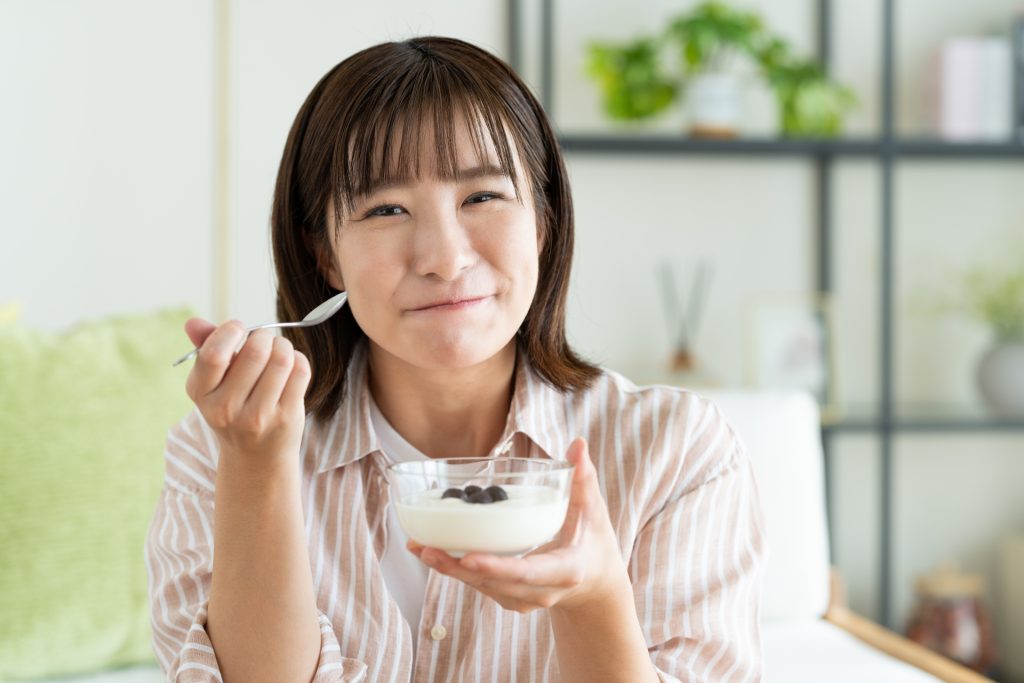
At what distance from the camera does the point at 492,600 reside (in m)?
1.28

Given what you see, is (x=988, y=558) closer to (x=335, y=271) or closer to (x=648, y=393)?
(x=648, y=393)

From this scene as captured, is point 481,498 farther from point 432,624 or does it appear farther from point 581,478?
point 432,624

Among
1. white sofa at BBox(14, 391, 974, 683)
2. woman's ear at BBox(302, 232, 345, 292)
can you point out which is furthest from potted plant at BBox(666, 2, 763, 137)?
woman's ear at BBox(302, 232, 345, 292)

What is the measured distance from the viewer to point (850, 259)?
126 inches

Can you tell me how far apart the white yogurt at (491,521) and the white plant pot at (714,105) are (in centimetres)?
216

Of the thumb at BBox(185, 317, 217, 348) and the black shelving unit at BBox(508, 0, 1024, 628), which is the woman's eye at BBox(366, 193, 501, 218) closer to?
the thumb at BBox(185, 317, 217, 348)

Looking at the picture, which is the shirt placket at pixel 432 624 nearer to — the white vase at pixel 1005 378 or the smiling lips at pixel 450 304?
the smiling lips at pixel 450 304

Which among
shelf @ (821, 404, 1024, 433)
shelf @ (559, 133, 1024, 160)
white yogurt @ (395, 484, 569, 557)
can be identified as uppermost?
shelf @ (559, 133, 1024, 160)

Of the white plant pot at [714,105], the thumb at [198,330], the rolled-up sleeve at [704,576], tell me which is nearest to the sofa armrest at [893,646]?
the rolled-up sleeve at [704,576]

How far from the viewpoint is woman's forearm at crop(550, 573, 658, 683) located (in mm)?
1031

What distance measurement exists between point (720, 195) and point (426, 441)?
1.94 meters

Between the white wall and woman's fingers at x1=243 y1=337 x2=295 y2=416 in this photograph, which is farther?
the white wall

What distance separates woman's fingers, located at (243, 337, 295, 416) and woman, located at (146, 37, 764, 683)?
2.0 inches

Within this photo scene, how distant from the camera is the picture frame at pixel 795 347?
10.0ft
